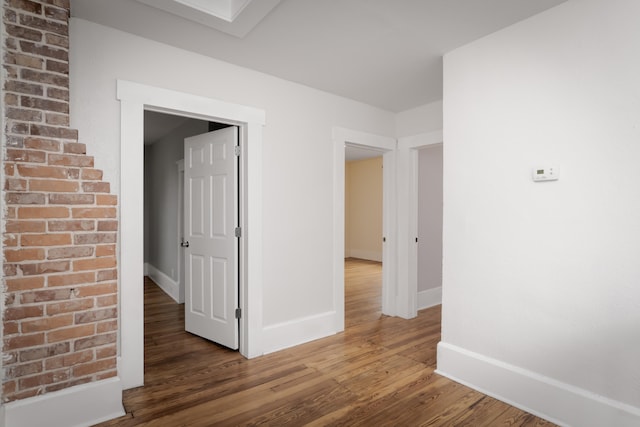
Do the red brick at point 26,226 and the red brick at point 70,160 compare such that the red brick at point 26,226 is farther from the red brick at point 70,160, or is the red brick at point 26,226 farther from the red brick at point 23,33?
the red brick at point 23,33

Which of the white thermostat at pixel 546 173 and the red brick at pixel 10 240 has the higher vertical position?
the white thermostat at pixel 546 173

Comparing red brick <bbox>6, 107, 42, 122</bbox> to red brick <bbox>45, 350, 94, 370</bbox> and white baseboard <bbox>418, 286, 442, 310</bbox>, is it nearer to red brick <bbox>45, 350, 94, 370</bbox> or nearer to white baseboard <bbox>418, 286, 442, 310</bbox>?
red brick <bbox>45, 350, 94, 370</bbox>

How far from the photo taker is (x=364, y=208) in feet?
30.2

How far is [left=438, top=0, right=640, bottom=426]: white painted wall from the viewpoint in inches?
73.0

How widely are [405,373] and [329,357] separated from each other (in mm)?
653

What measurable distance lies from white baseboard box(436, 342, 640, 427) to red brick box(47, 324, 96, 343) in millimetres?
2400

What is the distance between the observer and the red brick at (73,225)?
6.20 ft

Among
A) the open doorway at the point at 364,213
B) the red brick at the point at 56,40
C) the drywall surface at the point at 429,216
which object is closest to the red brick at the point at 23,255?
the red brick at the point at 56,40

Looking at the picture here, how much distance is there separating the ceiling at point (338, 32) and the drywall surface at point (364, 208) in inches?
224

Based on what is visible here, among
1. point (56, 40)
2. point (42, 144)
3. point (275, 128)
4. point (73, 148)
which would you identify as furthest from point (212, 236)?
point (56, 40)

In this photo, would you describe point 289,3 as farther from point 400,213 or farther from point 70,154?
point 400,213

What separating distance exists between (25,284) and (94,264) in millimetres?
314

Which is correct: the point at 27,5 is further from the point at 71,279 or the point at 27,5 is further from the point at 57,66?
the point at 71,279

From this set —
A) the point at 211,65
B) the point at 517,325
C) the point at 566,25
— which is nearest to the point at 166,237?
the point at 211,65
